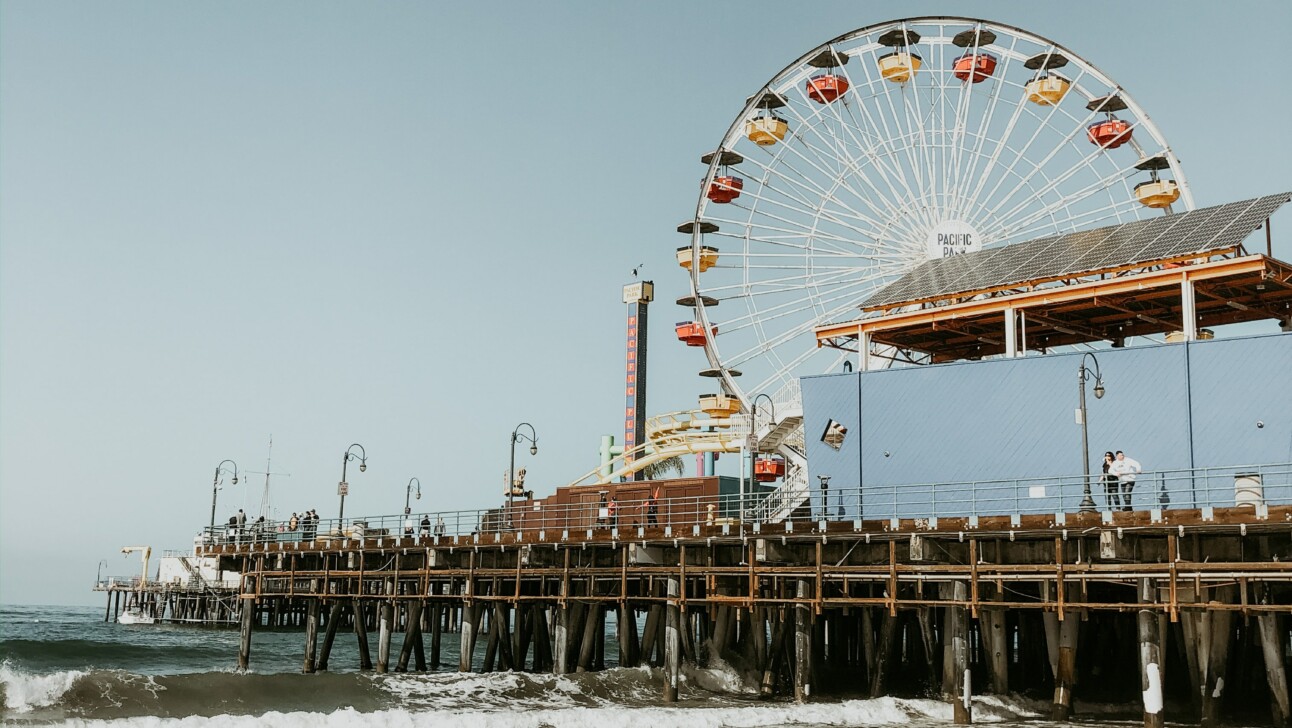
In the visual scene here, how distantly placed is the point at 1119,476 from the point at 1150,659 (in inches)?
172

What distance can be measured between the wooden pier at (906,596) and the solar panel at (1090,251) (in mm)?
8978

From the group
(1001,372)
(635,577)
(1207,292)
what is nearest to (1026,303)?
(1001,372)

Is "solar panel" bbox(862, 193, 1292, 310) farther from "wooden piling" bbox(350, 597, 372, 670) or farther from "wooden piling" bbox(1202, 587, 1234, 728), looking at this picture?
"wooden piling" bbox(350, 597, 372, 670)

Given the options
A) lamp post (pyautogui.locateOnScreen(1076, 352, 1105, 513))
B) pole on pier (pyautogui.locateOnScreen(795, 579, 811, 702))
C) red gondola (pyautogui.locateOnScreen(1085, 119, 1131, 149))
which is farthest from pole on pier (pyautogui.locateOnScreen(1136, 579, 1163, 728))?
red gondola (pyautogui.locateOnScreen(1085, 119, 1131, 149))

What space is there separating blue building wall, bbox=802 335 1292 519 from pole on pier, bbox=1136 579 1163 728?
3042mm

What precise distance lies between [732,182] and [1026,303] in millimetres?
19006

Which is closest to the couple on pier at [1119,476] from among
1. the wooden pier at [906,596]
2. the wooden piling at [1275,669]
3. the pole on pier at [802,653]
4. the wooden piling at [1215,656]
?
the wooden pier at [906,596]

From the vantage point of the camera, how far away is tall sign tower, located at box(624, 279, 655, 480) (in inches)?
2776

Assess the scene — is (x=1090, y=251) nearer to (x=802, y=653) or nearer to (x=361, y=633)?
(x=802, y=653)

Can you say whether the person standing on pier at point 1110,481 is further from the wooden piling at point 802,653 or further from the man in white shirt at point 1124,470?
the wooden piling at point 802,653

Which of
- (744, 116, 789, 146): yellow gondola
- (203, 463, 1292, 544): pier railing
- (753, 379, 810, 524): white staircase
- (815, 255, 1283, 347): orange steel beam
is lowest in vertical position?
(203, 463, 1292, 544): pier railing

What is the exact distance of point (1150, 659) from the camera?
82.3 feet

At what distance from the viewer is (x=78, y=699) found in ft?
97.4

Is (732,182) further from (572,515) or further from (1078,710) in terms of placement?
(1078,710)
